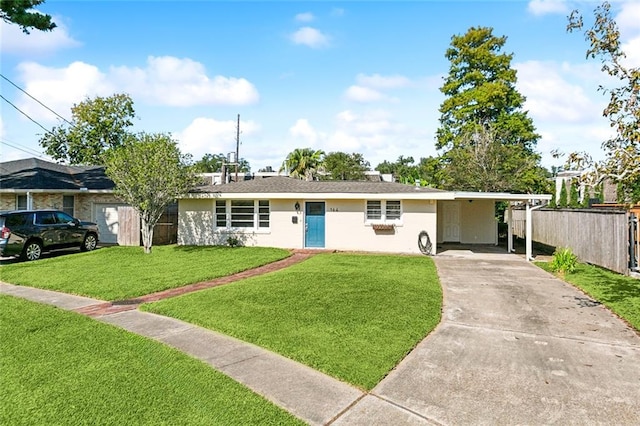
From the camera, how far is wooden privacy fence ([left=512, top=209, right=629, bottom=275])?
37.3ft

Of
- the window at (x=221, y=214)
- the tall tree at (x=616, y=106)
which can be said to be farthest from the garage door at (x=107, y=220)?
the tall tree at (x=616, y=106)

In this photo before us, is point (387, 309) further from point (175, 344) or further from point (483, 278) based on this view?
point (483, 278)

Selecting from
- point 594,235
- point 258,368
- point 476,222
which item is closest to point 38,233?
point 258,368

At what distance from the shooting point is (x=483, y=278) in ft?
35.4

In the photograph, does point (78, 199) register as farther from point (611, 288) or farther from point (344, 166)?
point (344, 166)

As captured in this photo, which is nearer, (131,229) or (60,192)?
(131,229)

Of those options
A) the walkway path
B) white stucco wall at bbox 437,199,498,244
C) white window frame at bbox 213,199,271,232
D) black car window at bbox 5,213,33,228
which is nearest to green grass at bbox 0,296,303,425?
the walkway path

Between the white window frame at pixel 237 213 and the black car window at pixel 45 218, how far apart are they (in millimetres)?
5664

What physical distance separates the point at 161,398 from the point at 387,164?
3091 inches

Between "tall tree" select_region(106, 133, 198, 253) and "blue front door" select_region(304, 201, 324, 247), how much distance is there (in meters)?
5.00

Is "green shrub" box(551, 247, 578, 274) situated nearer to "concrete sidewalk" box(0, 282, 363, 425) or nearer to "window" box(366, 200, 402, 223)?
"window" box(366, 200, 402, 223)

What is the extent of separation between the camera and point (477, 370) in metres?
4.79

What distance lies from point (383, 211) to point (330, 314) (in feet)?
32.3

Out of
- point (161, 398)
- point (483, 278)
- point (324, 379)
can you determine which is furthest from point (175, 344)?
point (483, 278)
